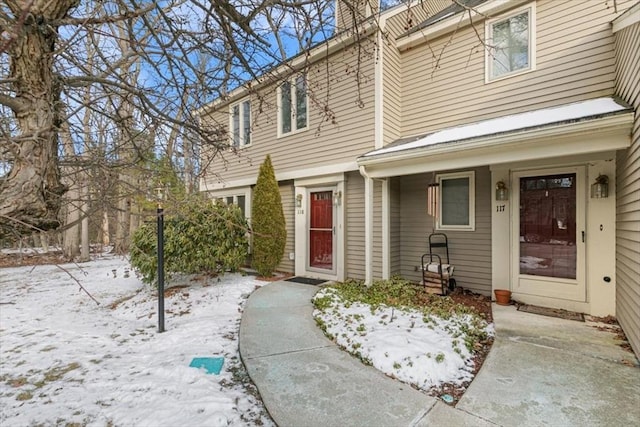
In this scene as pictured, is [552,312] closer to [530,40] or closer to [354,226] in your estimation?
[354,226]

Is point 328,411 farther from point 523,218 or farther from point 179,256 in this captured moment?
point 179,256

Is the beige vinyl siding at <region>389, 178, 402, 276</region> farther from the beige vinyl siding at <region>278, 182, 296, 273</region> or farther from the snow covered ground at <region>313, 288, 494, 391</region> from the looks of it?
the beige vinyl siding at <region>278, 182, 296, 273</region>

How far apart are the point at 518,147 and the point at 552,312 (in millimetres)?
2381

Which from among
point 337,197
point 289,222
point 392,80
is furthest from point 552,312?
point 289,222

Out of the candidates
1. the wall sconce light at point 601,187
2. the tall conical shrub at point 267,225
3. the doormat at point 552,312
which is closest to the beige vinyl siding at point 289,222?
the tall conical shrub at point 267,225

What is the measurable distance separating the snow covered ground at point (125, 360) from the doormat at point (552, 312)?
160 inches

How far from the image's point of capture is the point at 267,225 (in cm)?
667

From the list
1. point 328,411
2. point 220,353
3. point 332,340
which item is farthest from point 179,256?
point 328,411

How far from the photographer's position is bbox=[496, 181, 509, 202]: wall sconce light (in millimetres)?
4992

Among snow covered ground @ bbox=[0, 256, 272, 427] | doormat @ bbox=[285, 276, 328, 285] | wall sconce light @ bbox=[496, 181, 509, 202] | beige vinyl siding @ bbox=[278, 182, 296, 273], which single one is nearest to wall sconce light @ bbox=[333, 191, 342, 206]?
beige vinyl siding @ bbox=[278, 182, 296, 273]

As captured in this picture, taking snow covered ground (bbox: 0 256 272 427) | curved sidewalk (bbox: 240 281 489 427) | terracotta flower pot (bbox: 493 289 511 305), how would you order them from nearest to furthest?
1. curved sidewalk (bbox: 240 281 489 427)
2. snow covered ground (bbox: 0 256 272 427)
3. terracotta flower pot (bbox: 493 289 511 305)

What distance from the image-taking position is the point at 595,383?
260cm

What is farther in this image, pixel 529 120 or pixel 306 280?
pixel 306 280

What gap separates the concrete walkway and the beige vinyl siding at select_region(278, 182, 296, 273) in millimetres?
3710
